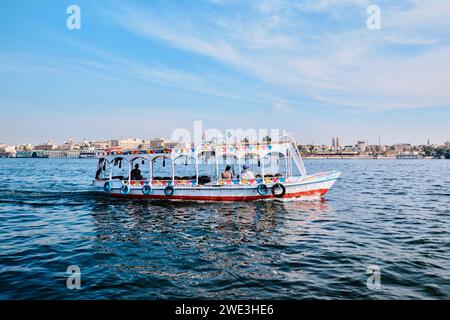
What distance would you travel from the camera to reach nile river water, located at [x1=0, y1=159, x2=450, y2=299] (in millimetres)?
9336

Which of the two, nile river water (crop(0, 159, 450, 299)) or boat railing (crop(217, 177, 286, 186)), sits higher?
boat railing (crop(217, 177, 286, 186))

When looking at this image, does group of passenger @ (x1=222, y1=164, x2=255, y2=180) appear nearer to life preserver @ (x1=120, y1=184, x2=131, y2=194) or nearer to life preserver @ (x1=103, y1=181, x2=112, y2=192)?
life preserver @ (x1=120, y1=184, x2=131, y2=194)

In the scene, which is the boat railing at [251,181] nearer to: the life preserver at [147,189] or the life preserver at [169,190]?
the life preserver at [169,190]

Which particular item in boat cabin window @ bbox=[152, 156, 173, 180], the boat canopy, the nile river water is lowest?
the nile river water

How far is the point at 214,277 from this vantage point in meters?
10.1

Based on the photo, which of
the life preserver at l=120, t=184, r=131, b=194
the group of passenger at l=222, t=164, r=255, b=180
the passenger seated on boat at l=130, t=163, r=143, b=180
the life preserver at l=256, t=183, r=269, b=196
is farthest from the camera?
the passenger seated on boat at l=130, t=163, r=143, b=180

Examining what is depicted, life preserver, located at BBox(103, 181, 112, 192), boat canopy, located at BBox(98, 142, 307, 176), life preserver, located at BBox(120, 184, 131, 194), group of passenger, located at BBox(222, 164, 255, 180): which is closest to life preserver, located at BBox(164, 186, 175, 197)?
boat canopy, located at BBox(98, 142, 307, 176)

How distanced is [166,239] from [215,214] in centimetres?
568

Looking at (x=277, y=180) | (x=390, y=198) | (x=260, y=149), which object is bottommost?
(x=390, y=198)

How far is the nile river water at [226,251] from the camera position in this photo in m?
9.34

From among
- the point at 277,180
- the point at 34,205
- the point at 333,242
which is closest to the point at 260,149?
the point at 277,180

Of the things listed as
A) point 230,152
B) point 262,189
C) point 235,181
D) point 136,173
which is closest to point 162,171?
point 136,173

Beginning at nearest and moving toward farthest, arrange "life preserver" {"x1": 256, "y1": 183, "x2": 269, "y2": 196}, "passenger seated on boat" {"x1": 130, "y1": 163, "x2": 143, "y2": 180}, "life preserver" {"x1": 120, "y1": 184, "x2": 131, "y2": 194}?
"life preserver" {"x1": 256, "y1": 183, "x2": 269, "y2": 196} → "life preserver" {"x1": 120, "y1": 184, "x2": 131, "y2": 194} → "passenger seated on boat" {"x1": 130, "y1": 163, "x2": 143, "y2": 180}
